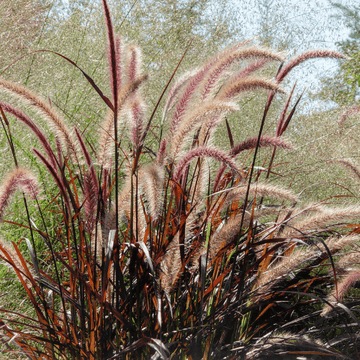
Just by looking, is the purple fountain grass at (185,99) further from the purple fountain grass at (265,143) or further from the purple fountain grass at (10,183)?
the purple fountain grass at (10,183)

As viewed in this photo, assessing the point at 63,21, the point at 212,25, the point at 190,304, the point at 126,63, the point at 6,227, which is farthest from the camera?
the point at 212,25

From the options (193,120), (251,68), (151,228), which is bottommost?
(151,228)

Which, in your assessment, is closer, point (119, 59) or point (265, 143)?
point (119, 59)

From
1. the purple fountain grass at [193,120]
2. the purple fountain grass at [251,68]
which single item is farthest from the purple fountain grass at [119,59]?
the purple fountain grass at [251,68]

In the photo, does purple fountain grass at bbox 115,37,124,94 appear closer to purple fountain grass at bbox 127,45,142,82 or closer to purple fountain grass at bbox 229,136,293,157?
purple fountain grass at bbox 127,45,142,82

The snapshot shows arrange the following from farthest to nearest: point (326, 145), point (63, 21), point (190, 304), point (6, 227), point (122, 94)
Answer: point (63, 21), point (326, 145), point (6, 227), point (190, 304), point (122, 94)

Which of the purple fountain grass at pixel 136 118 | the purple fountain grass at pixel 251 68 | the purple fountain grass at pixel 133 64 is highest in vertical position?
the purple fountain grass at pixel 133 64

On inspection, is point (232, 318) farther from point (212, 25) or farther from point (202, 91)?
point (212, 25)

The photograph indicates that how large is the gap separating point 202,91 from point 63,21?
195cm

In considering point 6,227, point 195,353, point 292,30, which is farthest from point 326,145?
point 6,227

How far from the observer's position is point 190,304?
1136mm

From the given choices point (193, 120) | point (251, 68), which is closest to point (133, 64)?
point (193, 120)

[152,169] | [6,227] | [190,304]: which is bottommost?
[190,304]

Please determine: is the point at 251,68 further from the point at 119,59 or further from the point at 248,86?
the point at 119,59
